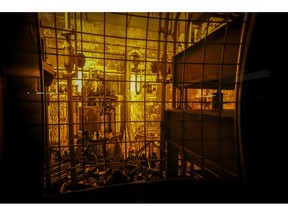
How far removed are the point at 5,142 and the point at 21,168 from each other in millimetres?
138

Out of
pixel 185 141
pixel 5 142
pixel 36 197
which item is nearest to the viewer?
pixel 5 142

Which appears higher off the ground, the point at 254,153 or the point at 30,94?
the point at 30,94

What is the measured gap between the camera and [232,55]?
747mm

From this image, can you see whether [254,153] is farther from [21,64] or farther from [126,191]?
[21,64]

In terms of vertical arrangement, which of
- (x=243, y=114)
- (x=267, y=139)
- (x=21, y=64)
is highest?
(x=21, y=64)

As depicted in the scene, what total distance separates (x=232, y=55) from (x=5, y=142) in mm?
974

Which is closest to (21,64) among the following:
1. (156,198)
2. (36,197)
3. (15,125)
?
(15,125)

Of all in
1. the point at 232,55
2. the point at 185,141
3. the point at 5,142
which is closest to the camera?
the point at 5,142

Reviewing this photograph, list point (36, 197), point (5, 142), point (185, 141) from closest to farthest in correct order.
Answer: point (5, 142) < point (36, 197) < point (185, 141)

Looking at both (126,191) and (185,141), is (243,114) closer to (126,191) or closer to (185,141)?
(185,141)

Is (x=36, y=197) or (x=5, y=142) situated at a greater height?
(x=5, y=142)

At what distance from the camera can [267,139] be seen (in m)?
0.68

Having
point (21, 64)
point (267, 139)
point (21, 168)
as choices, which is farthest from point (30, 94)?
point (267, 139)

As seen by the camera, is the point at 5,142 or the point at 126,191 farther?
the point at 126,191
